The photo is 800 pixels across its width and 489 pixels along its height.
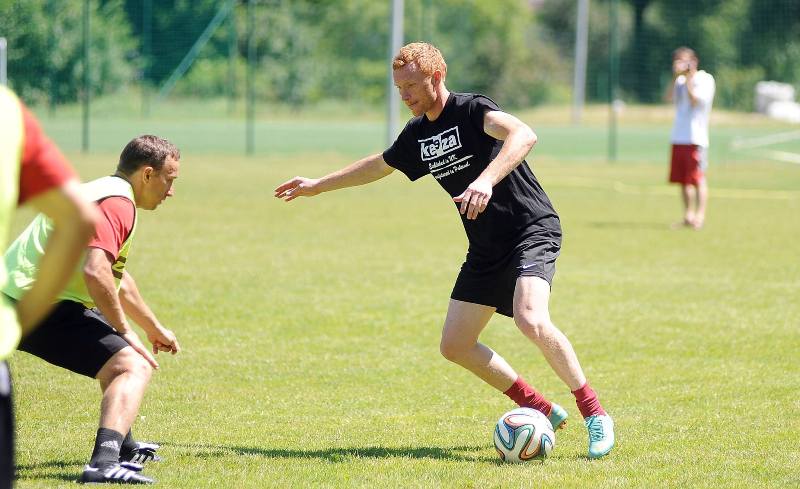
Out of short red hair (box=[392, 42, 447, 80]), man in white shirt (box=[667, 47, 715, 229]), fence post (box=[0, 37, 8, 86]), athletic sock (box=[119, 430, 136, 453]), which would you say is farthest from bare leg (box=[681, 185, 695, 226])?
fence post (box=[0, 37, 8, 86])

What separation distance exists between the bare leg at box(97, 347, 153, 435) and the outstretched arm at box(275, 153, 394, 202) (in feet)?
4.93

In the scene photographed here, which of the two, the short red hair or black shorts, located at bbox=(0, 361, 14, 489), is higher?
the short red hair

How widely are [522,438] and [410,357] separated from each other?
2.84 metres

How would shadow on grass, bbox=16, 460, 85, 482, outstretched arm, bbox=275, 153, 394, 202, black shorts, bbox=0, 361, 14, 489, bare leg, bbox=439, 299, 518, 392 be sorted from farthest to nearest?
outstretched arm, bbox=275, 153, 394, 202, bare leg, bbox=439, 299, 518, 392, shadow on grass, bbox=16, 460, 85, 482, black shorts, bbox=0, 361, 14, 489

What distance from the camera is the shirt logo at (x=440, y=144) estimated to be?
5.88m

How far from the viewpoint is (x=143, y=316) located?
5.41 meters

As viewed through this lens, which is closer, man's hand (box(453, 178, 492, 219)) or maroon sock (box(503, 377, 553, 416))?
man's hand (box(453, 178, 492, 219))

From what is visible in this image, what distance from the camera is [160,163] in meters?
5.19

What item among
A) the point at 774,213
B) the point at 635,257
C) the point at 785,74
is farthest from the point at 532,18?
the point at 635,257

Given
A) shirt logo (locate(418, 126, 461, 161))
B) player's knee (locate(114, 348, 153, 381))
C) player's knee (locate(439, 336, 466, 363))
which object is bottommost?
player's knee (locate(439, 336, 466, 363))

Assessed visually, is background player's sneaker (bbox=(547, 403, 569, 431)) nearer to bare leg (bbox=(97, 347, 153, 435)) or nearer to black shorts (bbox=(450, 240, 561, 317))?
black shorts (bbox=(450, 240, 561, 317))

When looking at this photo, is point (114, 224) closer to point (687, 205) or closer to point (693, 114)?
point (687, 205)

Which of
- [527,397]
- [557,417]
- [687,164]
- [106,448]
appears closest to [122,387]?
[106,448]

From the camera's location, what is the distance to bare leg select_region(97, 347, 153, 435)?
5004 millimetres
